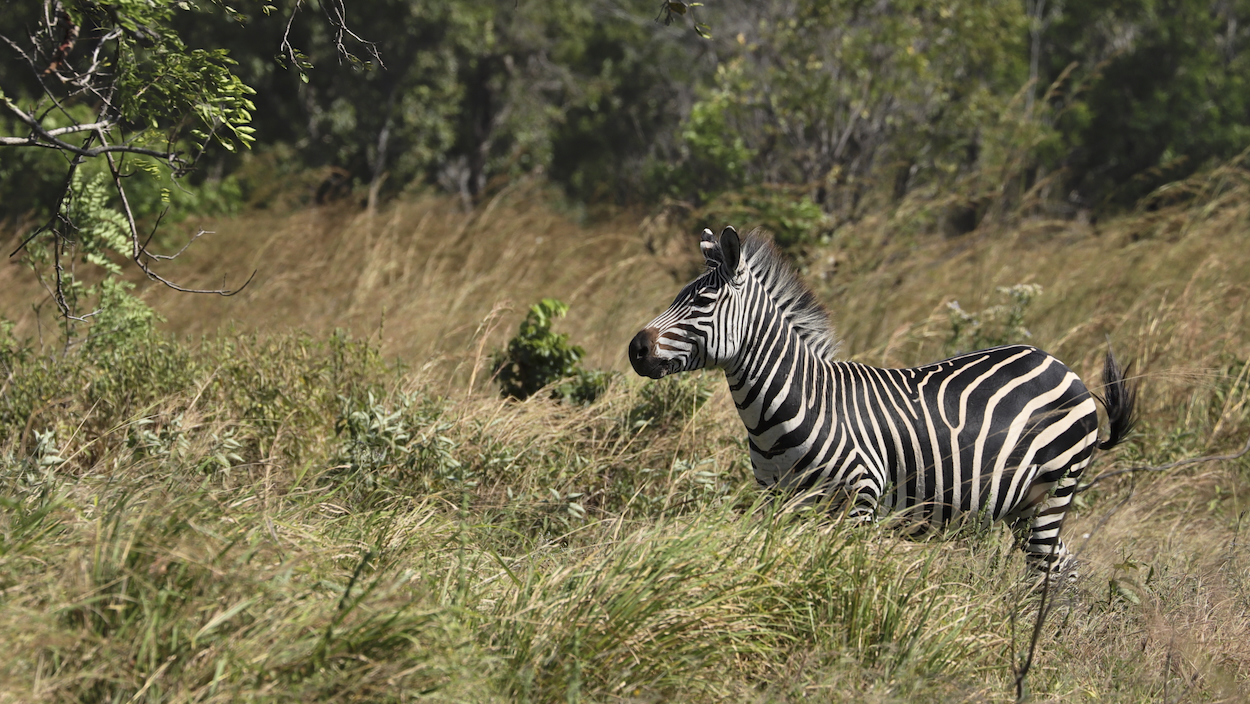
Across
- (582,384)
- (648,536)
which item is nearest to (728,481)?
(582,384)

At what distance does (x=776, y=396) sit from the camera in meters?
4.01

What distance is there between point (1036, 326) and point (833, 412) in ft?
14.2

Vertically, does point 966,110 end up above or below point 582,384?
above

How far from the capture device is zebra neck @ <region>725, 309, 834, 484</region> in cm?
400

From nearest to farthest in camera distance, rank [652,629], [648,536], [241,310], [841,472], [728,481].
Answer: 1. [652,629]
2. [648,536]
3. [841,472]
4. [728,481]
5. [241,310]

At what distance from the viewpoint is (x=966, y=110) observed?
9.57m

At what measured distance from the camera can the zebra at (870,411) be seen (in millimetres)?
3969

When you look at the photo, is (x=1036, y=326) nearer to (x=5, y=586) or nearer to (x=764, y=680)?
(x=764, y=680)

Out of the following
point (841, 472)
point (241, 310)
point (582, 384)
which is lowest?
point (241, 310)

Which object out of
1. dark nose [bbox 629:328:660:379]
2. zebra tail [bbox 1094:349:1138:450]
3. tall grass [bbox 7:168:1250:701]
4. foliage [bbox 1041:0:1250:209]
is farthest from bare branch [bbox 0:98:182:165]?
foliage [bbox 1041:0:1250:209]

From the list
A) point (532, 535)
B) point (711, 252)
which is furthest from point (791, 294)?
point (532, 535)

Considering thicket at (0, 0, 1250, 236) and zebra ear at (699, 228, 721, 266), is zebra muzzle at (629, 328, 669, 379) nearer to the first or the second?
zebra ear at (699, 228, 721, 266)

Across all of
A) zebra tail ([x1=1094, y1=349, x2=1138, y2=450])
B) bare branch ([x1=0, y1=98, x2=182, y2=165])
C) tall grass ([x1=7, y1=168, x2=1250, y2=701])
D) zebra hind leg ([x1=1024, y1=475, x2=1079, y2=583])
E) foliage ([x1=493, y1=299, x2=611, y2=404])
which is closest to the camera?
tall grass ([x1=7, y1=168, x2=1250, y2=701])

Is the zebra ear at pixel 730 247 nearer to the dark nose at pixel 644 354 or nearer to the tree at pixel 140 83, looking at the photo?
the dark nose at pixel 644 354
